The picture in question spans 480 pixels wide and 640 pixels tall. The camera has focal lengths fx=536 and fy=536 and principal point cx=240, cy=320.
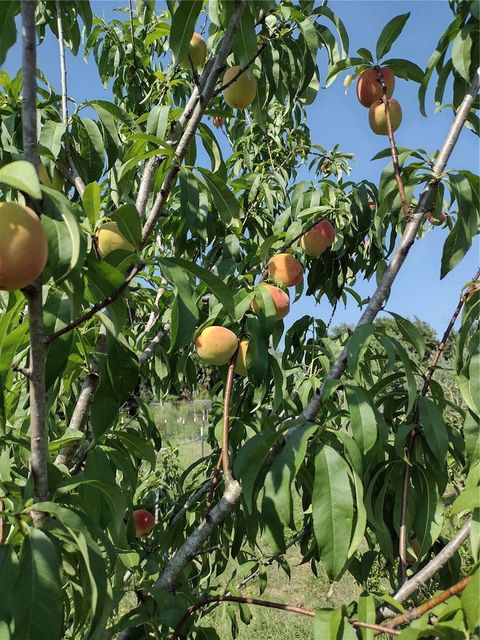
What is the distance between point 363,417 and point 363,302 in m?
0.31

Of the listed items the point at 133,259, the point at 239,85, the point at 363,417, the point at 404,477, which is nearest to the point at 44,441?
the point at 133,259

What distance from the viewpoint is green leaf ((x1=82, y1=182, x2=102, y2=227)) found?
0.76 metres

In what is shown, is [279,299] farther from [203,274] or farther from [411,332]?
[203,274]

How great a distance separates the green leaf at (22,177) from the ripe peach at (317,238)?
1079 mm

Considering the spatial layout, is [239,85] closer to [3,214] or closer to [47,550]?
[3,214]

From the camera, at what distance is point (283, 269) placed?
137 cm

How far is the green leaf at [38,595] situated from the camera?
58 cm

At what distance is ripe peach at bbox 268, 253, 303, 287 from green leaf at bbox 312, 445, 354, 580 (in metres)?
0.66

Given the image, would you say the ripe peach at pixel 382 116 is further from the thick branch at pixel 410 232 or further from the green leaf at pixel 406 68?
the thick branch at pixel 410 232

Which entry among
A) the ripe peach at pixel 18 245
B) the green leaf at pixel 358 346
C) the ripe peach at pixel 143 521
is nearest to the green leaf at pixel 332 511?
the green leaf at pixel 358 346

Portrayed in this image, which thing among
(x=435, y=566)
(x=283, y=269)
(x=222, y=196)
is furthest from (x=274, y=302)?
(x=435, y=566)

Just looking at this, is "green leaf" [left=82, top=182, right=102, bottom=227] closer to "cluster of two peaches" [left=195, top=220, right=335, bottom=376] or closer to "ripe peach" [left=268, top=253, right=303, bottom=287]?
"cluster of two peaches" [left=195, top=220, right=335, bottom=376]

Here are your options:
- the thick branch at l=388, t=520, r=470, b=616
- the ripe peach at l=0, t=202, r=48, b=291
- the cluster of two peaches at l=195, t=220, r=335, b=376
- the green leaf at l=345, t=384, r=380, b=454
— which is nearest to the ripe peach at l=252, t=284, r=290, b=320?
the cluster of two peaches at l=195, t=220, r=335, b=376

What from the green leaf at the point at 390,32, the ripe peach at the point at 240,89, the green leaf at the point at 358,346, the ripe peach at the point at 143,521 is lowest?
the ripe peach at the point at 143,521
